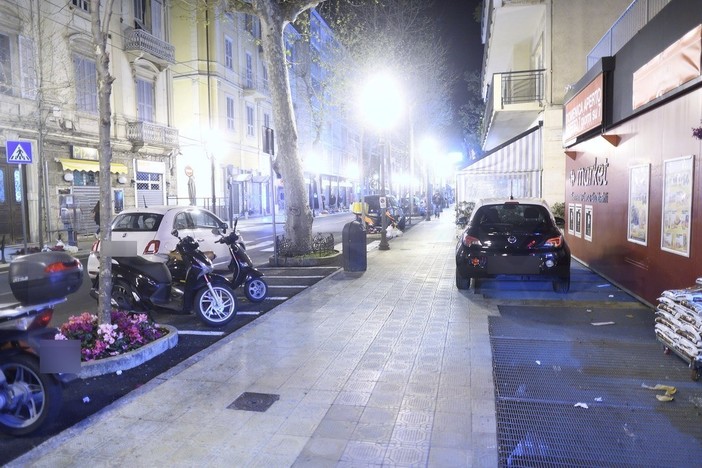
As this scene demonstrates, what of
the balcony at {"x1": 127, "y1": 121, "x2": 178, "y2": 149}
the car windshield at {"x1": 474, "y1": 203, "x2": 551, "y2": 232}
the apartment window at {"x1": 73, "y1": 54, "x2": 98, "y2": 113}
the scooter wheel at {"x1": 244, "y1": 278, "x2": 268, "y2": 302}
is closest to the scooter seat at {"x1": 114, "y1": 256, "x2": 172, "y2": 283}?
the scooter wheel at {"x1": 244, "y1": 278, "x2": 268, "y2": 302}

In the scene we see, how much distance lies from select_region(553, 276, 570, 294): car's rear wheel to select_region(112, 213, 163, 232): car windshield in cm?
698

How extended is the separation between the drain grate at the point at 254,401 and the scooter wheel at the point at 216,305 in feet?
8.14

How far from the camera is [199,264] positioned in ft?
22.7

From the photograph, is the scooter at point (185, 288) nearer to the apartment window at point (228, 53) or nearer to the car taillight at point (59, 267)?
the car taillight at point (59, 267)

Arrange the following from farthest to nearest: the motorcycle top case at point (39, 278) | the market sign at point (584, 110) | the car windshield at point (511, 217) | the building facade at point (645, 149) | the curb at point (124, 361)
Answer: the market sign at point (584, 110)
the car windshield at point (511, 217)
the building facade at point (645, 149)
the curb at point (124, 361)
the motorcycle top case at point (39, 278)

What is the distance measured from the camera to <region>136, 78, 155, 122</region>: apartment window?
25484 millimetres

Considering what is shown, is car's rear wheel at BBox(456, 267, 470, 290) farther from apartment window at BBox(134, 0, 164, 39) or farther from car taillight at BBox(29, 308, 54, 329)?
apartment window at BBox(134, 0, 164, 39)

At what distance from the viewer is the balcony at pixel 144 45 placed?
78.1 feet

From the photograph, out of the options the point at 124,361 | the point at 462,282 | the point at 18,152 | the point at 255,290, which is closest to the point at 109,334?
the point at 124,361

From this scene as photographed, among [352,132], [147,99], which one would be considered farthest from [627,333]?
[352,132]

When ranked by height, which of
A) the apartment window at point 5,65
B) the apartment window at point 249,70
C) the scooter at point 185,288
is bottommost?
the scooter at point 185,288

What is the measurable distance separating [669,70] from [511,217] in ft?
11.4

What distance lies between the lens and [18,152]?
1356 cm

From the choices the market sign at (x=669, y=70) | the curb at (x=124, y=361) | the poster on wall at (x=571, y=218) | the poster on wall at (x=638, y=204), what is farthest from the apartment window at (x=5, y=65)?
the poster on wall at (x=638, y=204)
